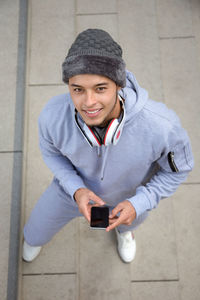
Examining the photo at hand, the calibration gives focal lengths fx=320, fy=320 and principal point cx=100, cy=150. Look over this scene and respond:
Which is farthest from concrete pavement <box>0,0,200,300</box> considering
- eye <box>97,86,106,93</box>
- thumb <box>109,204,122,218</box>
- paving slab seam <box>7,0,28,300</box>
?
eye <box>97,86,106,93</box>

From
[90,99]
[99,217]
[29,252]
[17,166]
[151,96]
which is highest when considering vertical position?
[151,96]

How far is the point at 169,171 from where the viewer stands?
57.1 inches

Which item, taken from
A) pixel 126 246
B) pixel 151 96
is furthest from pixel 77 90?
pixel 151 96

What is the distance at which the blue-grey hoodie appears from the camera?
1251 millimetres

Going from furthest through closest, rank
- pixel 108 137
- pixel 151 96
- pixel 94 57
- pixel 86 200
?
pixel 151 96, pixel 86 200, pixel 108 137, pixel 94 57

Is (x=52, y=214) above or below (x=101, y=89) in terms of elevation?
below

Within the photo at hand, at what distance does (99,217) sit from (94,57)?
2.35ft

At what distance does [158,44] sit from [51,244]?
Result: 75.7 inches

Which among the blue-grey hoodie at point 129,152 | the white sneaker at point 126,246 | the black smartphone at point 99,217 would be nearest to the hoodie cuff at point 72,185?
the blue-grey hoodie at point 129,152

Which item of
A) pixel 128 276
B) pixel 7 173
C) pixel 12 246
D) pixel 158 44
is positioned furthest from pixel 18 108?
pixel 128 276

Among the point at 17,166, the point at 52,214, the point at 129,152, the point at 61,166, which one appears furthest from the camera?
the point at 17,166

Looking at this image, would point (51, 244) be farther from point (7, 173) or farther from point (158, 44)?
point (158, 44)

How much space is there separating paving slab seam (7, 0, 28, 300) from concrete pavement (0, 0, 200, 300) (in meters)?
0.04

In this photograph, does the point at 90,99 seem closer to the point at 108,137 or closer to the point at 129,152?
the point at 108,137
